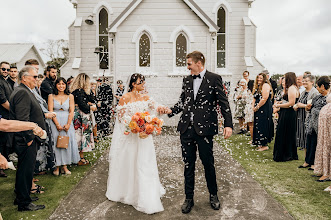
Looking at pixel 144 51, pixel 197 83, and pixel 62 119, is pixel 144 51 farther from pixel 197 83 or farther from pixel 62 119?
pixel 197 83

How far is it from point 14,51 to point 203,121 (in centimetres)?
4815

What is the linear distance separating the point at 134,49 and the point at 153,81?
2000 mm

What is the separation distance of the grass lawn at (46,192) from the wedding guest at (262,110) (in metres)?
5.51

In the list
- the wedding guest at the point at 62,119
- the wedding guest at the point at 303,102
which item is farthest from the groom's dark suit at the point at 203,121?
the wedding guest at the point at 303,102

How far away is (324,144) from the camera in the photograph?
5777 millimetres

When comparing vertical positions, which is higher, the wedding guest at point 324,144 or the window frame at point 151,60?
the window frame at point 151,60

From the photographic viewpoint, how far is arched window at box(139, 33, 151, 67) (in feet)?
49.1

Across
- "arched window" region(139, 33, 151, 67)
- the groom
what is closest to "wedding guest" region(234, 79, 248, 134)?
"arched window" region(139, 33, 151, 67)

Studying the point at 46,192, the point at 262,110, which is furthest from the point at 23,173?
the point at 262,110

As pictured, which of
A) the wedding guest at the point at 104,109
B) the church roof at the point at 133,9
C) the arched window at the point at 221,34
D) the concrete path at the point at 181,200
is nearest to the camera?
the concrete path at the point at 181,200

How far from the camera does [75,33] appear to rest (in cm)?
1798

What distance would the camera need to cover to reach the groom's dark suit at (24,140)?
14.9 feet

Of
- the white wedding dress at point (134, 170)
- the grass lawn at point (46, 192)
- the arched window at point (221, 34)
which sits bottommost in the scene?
the grass lawn at point (46, 192)

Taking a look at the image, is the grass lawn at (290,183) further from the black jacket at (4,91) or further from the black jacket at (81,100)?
the black jacket at (4,91)
